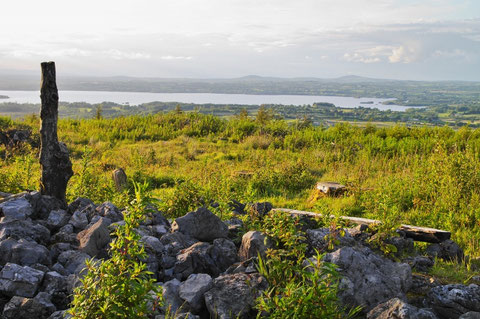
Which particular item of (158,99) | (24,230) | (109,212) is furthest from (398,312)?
(158,99)

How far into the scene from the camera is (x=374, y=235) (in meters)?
5.37

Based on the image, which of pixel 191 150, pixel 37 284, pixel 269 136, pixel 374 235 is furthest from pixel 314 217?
pixel 269 136

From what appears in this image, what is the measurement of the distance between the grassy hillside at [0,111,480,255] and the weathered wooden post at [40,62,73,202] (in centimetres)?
60

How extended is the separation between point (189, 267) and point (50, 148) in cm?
329

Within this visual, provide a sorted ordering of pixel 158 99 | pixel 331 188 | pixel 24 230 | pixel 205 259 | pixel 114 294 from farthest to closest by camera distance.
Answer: pixel 158 99 < pixel 331 188 < pixel 24 230 < pixel 205 259 < pixel 114 294

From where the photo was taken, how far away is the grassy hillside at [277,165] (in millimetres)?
7270

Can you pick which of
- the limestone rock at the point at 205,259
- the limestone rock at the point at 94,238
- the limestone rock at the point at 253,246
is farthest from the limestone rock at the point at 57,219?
the limestone rock at the point at 253,246

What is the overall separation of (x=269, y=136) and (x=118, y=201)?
11755 mm

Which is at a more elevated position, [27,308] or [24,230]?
[24,230]

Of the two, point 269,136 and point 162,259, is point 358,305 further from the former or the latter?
point 269,136

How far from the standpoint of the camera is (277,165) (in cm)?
1259

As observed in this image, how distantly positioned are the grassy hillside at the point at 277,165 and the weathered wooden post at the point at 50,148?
1.96ft

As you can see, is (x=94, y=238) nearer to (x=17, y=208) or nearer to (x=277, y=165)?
(x=17, y=208)

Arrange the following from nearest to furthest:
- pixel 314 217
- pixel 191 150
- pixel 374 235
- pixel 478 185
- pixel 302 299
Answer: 1. pixel 302 299
2. pixel 374 235
3. pixel 314 217
4. pixel 478 185
5. pixel 191 150
